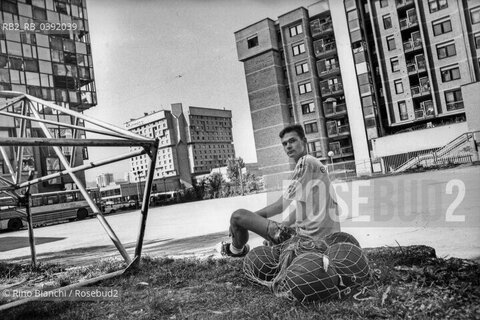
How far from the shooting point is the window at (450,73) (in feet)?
118

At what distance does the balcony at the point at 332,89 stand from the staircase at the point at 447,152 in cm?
1315

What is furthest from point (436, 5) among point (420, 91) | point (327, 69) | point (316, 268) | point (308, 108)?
point (316, 268)

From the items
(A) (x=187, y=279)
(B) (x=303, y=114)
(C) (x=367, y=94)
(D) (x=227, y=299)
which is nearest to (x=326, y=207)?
(D) (x=227, y=299)

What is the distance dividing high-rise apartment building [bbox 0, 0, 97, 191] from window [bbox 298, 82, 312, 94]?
82.7 ft

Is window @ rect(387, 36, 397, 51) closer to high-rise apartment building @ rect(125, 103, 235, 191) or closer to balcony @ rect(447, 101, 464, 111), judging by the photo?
balcony @ rect(447, 101, 464, 111)

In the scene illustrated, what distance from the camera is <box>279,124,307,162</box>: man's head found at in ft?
10.7

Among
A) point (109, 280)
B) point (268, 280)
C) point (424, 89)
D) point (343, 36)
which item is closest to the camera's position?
point (268, 280)

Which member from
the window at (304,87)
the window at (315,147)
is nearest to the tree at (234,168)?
the window at (315,147)

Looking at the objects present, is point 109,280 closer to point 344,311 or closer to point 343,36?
point 344,311

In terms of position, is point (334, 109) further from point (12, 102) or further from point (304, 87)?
point (12, 102)

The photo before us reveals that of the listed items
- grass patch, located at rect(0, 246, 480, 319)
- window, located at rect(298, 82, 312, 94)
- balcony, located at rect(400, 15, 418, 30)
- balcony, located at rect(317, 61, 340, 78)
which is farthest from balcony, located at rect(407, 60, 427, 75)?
grass patch, located at rect(0, 246, 480, 319)

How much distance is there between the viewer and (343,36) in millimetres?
40844

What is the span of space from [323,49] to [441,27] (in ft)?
40.2

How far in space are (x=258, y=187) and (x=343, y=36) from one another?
20253 millimetres
